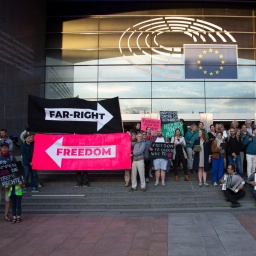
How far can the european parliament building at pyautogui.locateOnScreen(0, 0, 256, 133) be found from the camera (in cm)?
2006

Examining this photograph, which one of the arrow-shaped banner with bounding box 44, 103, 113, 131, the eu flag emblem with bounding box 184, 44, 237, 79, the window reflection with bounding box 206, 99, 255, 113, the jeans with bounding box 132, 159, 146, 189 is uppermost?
the eu flag emblem with bounding box 184, 44, 237, 79

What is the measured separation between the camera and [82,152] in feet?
35.0

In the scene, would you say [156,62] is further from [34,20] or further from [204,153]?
[204,153]

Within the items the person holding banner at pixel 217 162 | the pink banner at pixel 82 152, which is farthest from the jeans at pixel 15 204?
the person holding banner at pixel 217 162

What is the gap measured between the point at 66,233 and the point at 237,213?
4.45 m

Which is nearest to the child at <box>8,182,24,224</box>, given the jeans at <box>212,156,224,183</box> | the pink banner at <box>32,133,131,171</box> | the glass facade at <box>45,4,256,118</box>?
the pink banner at <box>32,133,131,171</box>

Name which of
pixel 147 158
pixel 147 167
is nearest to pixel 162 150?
pixel 147 158

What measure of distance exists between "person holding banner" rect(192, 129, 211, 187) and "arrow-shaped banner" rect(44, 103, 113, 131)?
3038 millimetres

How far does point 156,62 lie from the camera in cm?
2038

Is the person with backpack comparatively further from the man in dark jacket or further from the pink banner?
the pink banner

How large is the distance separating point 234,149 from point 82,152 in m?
4.97

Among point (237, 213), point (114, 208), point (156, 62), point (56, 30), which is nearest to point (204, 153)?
point (237, 213)

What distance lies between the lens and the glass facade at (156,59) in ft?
66.0

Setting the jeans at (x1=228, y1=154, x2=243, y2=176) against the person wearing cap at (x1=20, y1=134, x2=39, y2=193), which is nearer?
the person wearing cap at (x1=20, y1=134, x2=39, y2=193)
